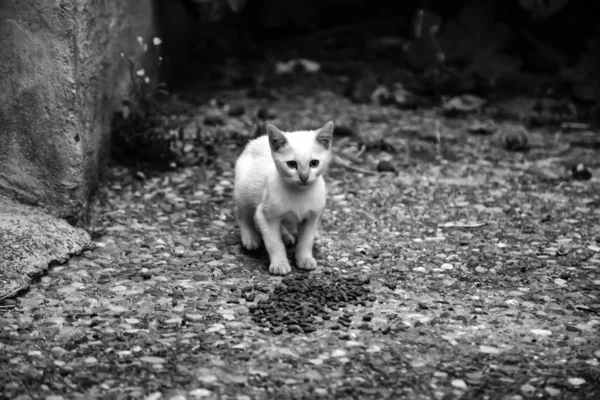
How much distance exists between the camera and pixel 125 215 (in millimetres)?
5238

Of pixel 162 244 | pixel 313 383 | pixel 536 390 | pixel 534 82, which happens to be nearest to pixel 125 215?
pixel 162 244

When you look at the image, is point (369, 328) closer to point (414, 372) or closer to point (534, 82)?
point (414, 372)

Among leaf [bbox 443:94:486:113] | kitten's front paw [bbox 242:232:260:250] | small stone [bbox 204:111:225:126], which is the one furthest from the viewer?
leaf [bbox 443:94:486:113]

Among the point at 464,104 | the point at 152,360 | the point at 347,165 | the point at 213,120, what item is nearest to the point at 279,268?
the point at 152,360

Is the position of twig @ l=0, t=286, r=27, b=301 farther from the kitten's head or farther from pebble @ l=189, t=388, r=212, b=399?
the kitten's head

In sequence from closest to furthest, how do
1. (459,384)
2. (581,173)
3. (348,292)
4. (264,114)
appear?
1. (459,384)
2. (348,292)
3. (581,173)
4. (264,114)

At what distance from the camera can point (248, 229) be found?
483 cm

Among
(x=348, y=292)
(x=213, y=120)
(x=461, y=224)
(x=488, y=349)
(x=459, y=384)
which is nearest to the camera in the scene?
(x=459, y=384)

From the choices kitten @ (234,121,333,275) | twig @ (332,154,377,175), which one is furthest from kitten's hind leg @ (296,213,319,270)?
twig @ (332,154,377,175)

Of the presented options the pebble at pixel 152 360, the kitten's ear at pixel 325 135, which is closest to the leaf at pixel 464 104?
the kitten's ear at pixel 325 135

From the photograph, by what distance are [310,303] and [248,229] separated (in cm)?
87

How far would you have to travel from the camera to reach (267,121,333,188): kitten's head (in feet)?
14.1

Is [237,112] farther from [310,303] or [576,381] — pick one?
[576,381]

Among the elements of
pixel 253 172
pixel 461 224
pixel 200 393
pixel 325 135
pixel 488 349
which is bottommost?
pixel 200 393
